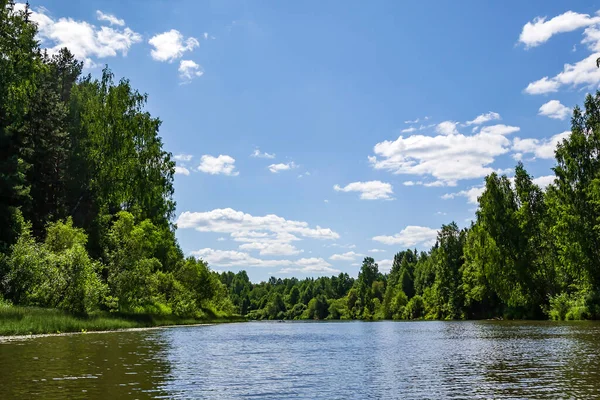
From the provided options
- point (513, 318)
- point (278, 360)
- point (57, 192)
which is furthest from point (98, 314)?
point (513, 318)

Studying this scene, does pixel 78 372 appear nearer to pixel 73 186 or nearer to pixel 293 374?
pixel 293 374

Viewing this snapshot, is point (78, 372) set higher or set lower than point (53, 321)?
lower

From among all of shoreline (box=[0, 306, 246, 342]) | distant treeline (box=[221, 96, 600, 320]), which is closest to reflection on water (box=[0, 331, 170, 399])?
shoreline (box=[0, 306, 246, 342])

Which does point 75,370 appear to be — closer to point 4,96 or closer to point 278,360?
point 278,360

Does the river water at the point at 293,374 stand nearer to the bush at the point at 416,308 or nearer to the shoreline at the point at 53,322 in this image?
the shoreline at the point at 53,322

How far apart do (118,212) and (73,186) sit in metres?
6.51

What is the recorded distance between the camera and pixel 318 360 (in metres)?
27.0

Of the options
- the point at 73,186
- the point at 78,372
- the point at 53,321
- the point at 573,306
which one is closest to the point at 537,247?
the point at 573,306

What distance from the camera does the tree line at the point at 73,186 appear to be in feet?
145

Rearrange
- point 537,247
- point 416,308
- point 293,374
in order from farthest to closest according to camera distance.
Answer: point 416,308 < point 537,247 < point 293,374

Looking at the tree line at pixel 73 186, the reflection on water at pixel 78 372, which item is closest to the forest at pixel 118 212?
the tree line at pixel 73 186

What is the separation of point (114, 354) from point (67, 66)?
216 feet

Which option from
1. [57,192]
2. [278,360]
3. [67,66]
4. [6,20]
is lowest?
[278,360]

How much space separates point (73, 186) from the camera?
214 feet
